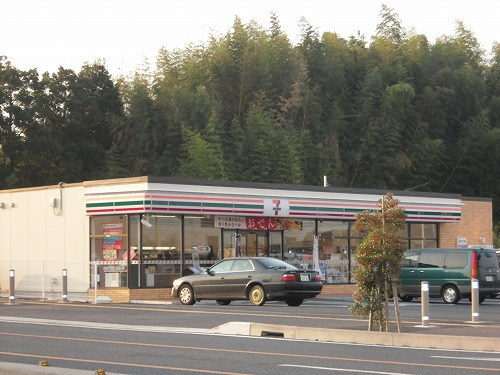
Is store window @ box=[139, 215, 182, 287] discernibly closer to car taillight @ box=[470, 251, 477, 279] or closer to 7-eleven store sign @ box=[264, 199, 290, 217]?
7-eleven store sign @ box=[264, 199, 290, 217]

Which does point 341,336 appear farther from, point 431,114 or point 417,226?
point 431,114

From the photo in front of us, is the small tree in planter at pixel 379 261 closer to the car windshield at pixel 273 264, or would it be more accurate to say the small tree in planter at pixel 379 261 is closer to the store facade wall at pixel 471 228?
the car windshield at pixel 273 264

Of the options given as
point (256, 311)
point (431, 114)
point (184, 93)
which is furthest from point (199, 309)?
point (431, 114)

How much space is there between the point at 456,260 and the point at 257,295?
7181mm

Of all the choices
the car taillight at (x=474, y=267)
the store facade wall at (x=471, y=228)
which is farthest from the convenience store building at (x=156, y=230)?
the car taillight at (x=474, y=267)

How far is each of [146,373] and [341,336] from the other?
585 cm

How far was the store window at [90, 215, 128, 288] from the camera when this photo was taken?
116ft

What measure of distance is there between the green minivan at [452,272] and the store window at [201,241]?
25.6ft

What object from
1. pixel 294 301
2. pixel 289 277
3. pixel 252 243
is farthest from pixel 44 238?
pixel 289 277

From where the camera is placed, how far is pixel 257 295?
28.8 m

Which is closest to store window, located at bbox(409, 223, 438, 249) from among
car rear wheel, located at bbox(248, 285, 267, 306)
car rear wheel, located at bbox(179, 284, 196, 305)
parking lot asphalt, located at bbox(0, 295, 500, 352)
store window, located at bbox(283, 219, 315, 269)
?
store window, located at bbox(283, 219, 315, 269)

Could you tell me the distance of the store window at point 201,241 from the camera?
36812mm

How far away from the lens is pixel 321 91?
2515 inches

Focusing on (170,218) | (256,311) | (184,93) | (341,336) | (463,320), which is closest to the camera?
(341,336)
